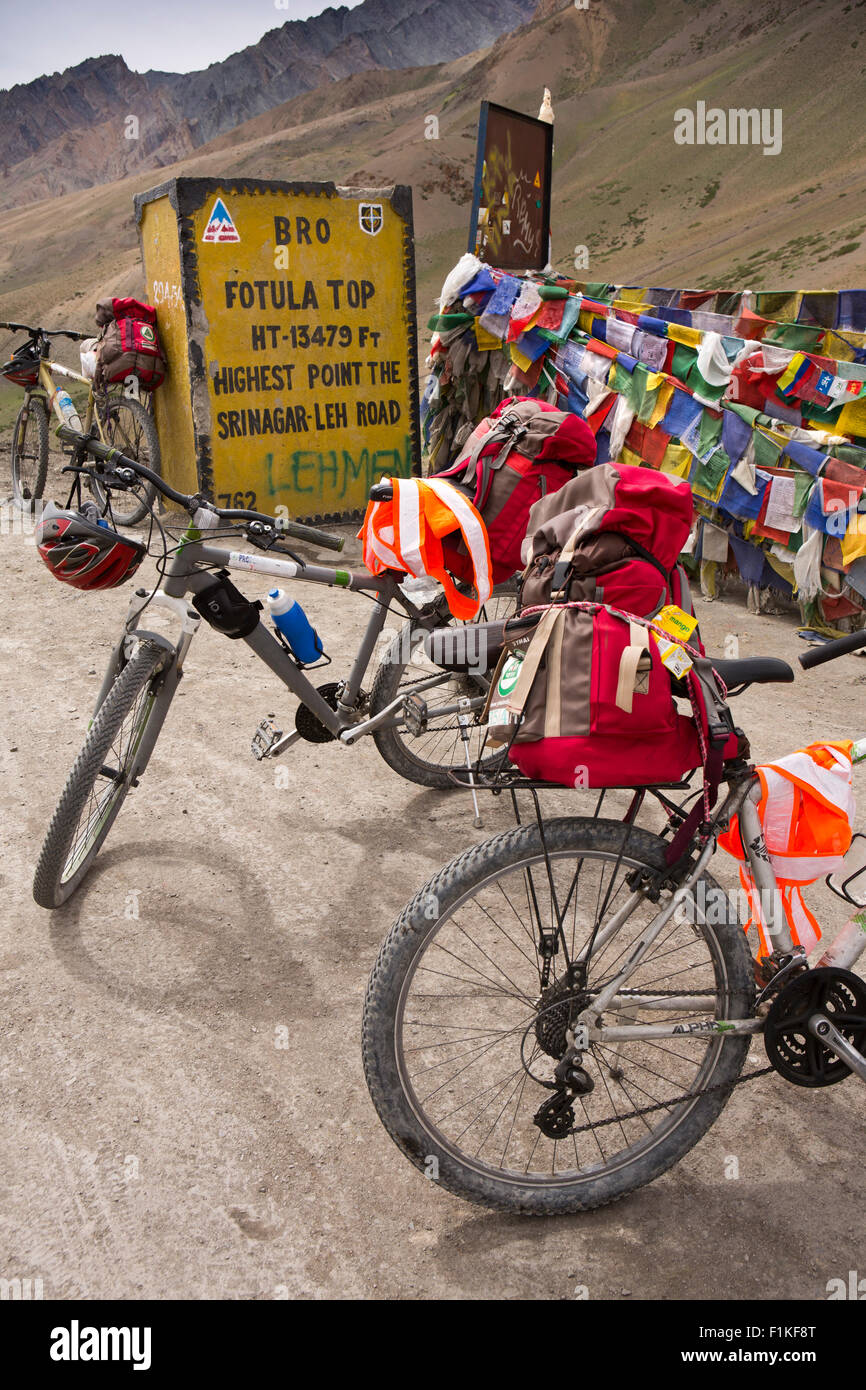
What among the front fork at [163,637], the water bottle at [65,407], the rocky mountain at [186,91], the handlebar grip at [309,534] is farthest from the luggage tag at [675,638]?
the rocky mountain at [186,91]

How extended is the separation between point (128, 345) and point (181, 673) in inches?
204

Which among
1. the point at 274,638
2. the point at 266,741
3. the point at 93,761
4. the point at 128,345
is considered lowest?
the point at 266,741

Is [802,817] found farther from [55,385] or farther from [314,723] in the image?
[55,385]

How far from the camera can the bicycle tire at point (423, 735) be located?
A: 12.9 ft

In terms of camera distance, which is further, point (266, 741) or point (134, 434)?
point (134, 434)

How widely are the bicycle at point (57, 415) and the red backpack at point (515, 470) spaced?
15.3 ft

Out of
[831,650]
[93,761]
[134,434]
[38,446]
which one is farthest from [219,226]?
[831,650]

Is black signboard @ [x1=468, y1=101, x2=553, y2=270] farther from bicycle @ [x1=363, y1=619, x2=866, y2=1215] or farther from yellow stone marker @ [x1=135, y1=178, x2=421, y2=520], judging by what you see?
bicycle @ [x1=363, y1=619, x2=866, y2=1215]

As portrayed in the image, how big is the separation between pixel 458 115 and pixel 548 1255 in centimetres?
8515

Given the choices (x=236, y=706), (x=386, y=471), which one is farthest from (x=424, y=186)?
(x=236, y=706)

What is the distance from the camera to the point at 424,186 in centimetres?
5838

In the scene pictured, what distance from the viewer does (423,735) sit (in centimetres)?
422

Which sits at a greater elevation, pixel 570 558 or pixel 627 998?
pixel 570 558

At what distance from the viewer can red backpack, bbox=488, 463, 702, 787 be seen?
2.11 metres
